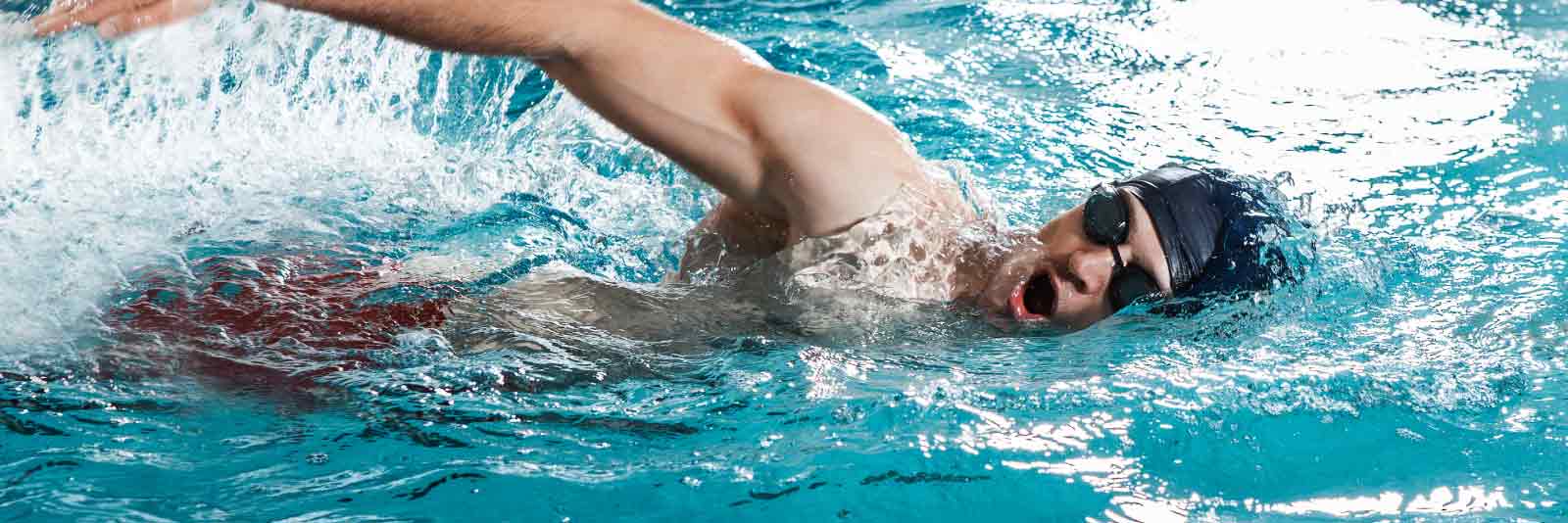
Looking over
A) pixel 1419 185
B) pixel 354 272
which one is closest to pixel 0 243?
pixel 354 272

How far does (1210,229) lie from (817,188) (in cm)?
89

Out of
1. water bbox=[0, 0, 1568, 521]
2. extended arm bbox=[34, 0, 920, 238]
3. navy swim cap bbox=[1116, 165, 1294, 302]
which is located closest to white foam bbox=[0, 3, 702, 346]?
water bbox=[0, 0, 1568, 521]

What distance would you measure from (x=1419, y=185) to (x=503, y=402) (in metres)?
3.02

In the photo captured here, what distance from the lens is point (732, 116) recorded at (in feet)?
7.20

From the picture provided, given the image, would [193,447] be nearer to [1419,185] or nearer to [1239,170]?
[1239,170]

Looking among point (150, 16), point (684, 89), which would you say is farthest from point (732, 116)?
point (150, 16)

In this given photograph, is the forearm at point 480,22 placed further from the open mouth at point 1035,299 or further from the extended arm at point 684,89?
the open mouth at point 1035,299

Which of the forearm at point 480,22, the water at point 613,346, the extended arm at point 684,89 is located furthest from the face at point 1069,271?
the forearm at point 480,22

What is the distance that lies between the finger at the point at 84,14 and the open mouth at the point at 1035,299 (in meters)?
1.70

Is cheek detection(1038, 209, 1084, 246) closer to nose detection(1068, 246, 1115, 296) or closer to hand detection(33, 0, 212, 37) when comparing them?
nose detection(1068, 246, 1115, 296)

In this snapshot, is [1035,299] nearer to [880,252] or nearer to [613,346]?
[880,252]

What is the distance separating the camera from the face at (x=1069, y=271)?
2.55 metres

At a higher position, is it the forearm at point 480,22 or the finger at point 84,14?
the finger at point 84,14

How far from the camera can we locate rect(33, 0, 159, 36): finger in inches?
80.7
